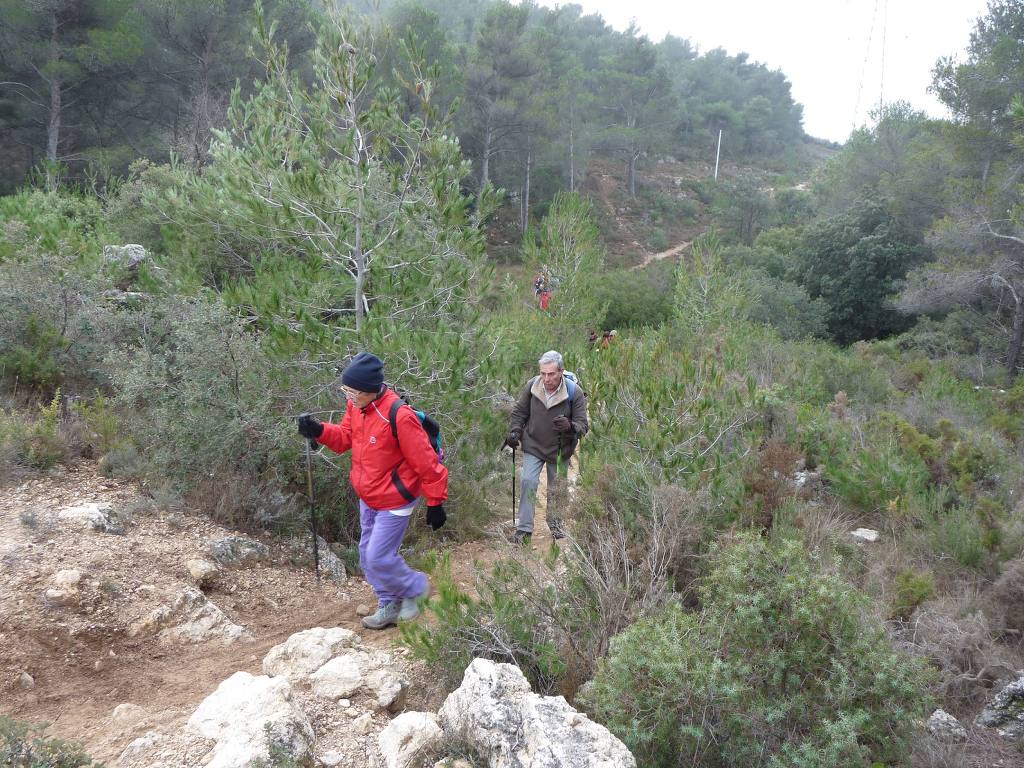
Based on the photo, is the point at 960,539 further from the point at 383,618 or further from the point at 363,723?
the point at 363,723

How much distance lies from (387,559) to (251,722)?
141 centimetres

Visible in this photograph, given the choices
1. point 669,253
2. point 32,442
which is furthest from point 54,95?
point 669,253

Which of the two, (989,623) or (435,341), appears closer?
(989,623)

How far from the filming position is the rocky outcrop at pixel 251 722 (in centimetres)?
260

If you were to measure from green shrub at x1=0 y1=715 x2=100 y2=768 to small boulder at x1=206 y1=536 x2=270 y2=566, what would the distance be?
2.07 metres

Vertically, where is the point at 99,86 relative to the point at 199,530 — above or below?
above

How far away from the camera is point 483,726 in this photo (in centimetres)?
268

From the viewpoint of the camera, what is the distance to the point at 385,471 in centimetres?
404

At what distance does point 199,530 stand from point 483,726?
10.0 feet

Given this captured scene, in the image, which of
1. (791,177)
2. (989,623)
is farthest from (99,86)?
(791,177)

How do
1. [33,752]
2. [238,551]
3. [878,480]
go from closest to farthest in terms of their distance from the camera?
[33,752], [238,551], [878,480]

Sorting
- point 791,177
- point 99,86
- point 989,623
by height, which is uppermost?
point 791,177

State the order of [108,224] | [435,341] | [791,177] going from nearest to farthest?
[435,341], [108,224], [791,177]

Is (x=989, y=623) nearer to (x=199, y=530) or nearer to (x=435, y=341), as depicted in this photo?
(x=435, y=341)
